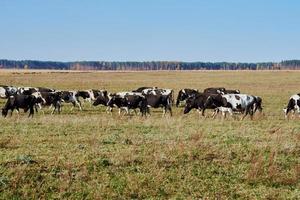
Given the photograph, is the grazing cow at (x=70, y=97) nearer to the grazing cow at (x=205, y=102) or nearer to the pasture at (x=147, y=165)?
the grazing cow at (x=205, y=102)

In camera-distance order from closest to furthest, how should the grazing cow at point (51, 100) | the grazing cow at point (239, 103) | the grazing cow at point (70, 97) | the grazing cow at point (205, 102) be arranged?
the grazing cow at point (239, 103) → the grazing cow at point (205, 102) → the grazing cow at point (51, 100) → the grazing cow at point (70, 97)

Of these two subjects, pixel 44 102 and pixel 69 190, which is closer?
pixel 69 190

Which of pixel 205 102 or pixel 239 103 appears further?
pixel 205 102

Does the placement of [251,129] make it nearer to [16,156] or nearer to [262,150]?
[262,150]

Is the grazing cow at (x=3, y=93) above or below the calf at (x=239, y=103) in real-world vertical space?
below

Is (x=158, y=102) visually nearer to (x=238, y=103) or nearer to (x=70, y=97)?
(x=238, y=103)

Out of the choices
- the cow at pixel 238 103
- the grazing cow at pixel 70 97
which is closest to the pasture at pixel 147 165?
the cow at pixel 238 103

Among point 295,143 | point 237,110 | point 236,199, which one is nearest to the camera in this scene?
point 236,199

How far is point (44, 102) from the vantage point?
33188 mm

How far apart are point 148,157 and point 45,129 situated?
7.74 m

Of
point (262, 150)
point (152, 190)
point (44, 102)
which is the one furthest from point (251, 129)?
point (44, 102)

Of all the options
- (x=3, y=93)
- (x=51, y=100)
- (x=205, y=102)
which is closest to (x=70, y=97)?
(x=51, y=100)

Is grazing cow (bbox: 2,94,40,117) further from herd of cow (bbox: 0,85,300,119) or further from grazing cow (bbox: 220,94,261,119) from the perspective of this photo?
grazing cow (bbox: 220,94,261,119)

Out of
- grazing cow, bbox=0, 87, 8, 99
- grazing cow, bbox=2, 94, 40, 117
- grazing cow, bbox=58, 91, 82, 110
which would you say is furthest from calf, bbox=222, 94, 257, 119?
grazing cow, bbox=0, 87, 8, 99
